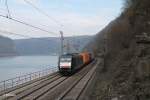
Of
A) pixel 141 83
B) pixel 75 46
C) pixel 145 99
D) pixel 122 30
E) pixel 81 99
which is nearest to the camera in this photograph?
pixel 145 99

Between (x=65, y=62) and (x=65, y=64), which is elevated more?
(x=65, y=62)

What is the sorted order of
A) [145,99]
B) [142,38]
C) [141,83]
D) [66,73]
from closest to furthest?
[145,99] < [141,83] < [142,38] < [66,73]

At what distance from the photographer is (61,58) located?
56875 millimetres

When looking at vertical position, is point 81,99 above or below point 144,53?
below

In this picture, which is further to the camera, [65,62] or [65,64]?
[65,62]

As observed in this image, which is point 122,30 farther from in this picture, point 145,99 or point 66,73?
point 145,99

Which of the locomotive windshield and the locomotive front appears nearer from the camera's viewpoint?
the locomotive front

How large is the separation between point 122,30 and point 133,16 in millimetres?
10928

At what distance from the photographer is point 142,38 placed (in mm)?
23219

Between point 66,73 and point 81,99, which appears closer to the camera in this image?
point 81,99

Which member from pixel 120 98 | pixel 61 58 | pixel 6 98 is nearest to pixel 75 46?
pixel 61 58

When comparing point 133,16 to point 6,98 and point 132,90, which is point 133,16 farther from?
point 132,90

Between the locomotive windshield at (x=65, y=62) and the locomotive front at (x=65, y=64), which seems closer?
the locomotive front at (x=65, y=64)

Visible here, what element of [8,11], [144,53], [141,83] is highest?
[8,11]
